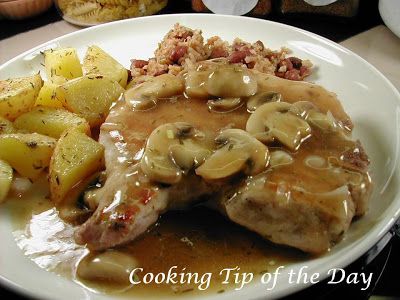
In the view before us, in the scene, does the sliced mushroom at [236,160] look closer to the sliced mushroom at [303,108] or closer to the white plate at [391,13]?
the sliced mushroom at [303,108]

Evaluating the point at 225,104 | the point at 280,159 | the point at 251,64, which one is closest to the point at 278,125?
the point at 280,159

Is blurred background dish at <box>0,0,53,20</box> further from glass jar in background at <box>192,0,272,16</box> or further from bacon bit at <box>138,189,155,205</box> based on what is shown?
bacon bit at <box>138,189,155,205</box>

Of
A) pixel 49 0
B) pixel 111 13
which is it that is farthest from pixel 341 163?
pixel 49 0

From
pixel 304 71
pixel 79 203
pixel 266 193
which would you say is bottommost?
pixel 79 203

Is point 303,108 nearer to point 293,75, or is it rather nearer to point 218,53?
point 293,75

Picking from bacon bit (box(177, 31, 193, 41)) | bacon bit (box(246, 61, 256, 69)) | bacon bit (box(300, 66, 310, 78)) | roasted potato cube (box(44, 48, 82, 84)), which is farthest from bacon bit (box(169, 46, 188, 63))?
bacon bit (box(300, 66, 310, 78))

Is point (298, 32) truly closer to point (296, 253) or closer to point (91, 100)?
point (91, 100)

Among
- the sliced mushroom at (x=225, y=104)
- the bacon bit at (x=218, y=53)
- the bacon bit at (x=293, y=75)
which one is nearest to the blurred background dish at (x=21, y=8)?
the bacon bit at (x=218, y=53)
